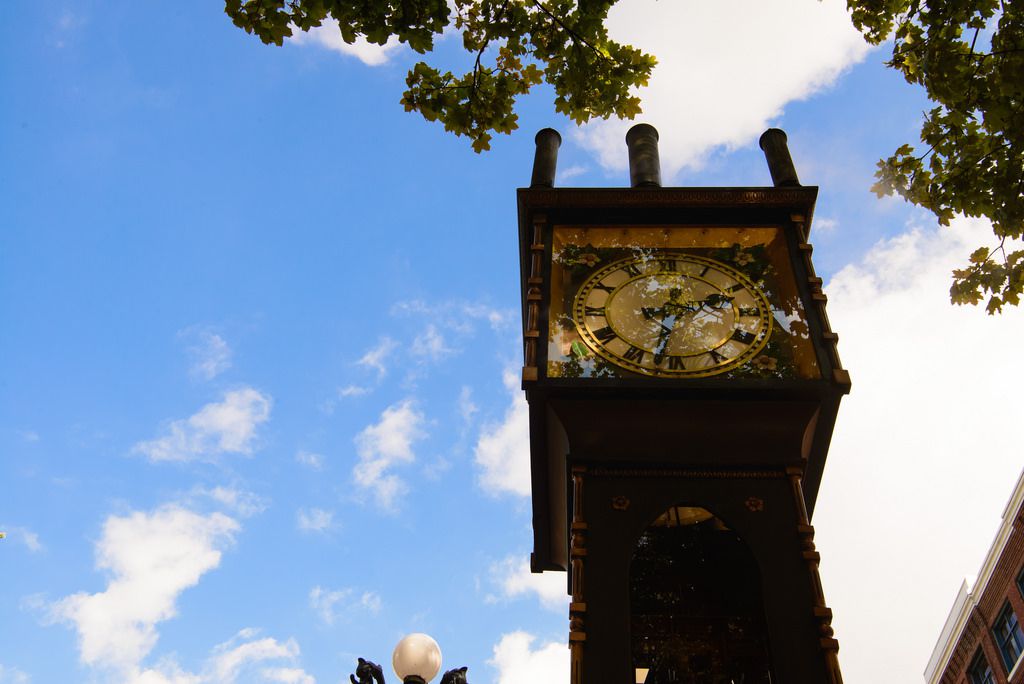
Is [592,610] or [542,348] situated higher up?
[542,348]

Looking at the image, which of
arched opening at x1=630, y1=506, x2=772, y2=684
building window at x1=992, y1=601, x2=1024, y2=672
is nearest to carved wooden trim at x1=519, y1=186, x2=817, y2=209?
arched opening at x1=630, y1=506, x2=772, y2=684

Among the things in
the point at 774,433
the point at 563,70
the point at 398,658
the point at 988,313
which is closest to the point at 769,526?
the point at 774,433

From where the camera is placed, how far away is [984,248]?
7070mm

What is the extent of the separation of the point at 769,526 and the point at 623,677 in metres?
1.29

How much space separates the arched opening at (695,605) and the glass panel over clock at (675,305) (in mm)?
1003

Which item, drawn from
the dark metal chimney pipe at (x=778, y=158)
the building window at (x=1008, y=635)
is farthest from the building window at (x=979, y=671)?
the dark metal chimney pipe at (x=778, y=158)

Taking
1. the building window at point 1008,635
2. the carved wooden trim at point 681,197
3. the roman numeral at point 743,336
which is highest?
the building window at point 1008,635

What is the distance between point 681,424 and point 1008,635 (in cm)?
2075

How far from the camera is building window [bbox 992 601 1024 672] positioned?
21.9m

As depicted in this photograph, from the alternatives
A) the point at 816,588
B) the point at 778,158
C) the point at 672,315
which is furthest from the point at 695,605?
the point at 778,158

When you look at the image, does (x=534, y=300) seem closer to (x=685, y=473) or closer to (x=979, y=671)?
(x=685, y=473)

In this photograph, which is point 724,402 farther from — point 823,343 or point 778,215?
point 778,215

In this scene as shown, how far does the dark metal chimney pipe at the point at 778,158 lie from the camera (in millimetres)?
7664

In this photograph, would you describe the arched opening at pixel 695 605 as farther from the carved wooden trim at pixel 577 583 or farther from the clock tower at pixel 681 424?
the carved wooden trim at pixel 577 583
